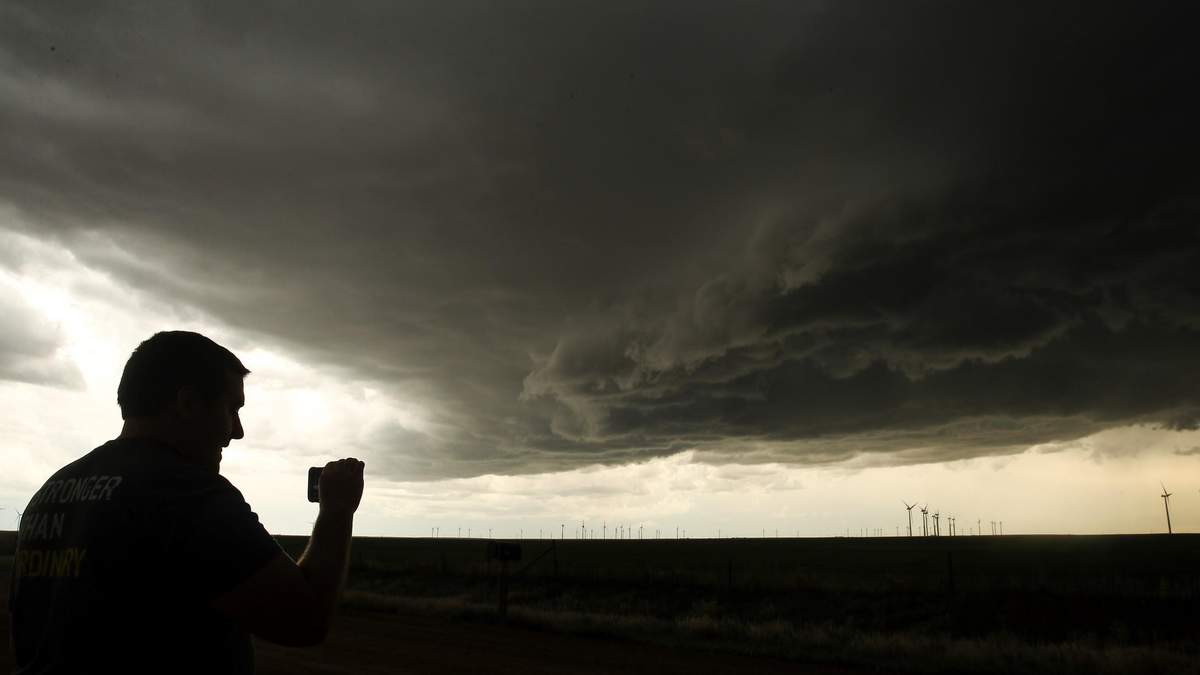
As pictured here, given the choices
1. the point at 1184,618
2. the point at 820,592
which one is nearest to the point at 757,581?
the point at 820,592

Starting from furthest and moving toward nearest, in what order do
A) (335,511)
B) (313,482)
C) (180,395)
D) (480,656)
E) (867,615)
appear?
(867,615) < (480,656) < (313,482) < (335,511) < (180,395)

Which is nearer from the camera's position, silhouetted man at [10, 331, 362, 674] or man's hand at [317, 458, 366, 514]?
silhouetted man at [10, 331, 362, 674]

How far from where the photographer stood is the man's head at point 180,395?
238 cm

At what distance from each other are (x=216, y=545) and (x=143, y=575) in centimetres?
20

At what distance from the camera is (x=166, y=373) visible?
2400 millimetres

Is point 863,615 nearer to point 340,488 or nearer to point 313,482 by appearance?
point 313,482

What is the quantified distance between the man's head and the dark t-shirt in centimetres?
17

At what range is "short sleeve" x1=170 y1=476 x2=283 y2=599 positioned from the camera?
2.11 meters

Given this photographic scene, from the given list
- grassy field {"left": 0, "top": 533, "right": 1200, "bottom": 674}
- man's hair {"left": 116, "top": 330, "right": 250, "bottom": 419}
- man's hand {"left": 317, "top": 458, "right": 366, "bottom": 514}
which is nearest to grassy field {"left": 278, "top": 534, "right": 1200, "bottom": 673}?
grassy field {"left": 0, "top": 533, "right": 1200, "bottom": 674}

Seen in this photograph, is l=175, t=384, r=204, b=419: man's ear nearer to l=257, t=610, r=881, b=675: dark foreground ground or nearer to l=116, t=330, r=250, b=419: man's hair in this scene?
l=116, t=330, r=250, b=419: man's hair

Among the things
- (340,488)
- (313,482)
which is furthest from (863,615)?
(340,488)

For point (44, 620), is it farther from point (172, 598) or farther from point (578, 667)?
point (578, 667)

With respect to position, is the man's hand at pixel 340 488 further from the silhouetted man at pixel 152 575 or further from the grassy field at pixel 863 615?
the grassy field at pixel 863 615

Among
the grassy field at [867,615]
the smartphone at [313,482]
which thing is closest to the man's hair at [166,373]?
the smartphone at [313,482]
